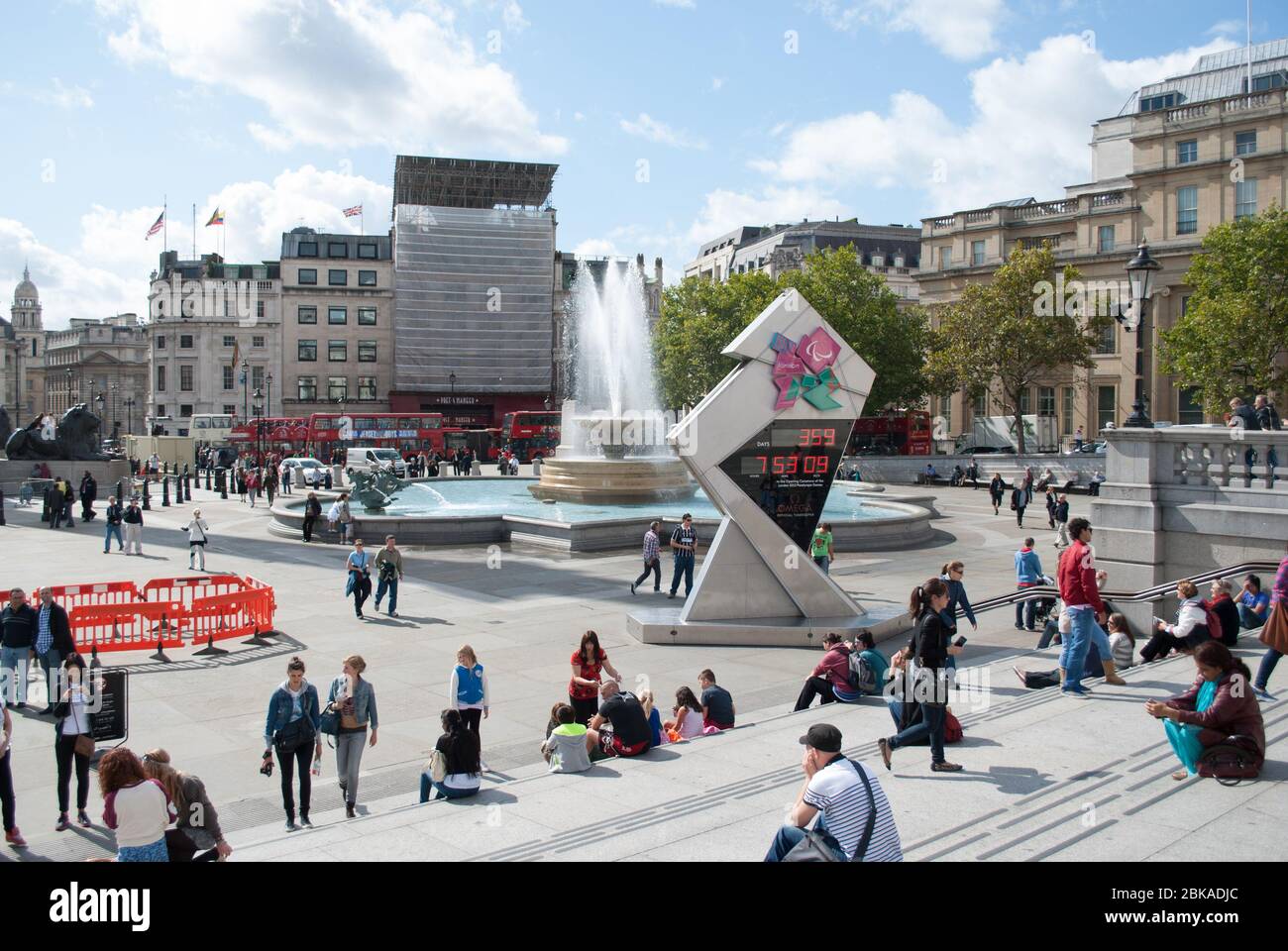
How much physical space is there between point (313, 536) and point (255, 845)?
21.8m

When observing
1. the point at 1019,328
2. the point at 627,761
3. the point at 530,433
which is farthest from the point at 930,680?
the point at 530,433

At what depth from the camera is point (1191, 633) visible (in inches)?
488

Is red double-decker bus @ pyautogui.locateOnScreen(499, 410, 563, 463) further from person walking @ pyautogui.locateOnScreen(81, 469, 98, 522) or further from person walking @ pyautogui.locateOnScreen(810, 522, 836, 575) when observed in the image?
person walking @ pyautogui.locateOnScreen(810, 522, 836, 575)

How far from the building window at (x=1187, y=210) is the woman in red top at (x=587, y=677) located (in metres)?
56.7

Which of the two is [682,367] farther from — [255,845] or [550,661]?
[255,845]

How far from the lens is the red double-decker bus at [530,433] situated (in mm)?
68625

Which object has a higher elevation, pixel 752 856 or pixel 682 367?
pixel 682 367

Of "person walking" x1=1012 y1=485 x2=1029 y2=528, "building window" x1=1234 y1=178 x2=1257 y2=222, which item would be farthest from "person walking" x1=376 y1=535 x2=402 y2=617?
"building window" x1=1234 y1=178 x2=1257 y2=222

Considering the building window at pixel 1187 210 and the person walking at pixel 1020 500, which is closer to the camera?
the person walking at pixel 1020 500

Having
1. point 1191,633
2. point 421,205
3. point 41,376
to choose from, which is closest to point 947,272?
point 421,205

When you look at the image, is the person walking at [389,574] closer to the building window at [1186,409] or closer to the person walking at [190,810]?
the person walking at [190,810]

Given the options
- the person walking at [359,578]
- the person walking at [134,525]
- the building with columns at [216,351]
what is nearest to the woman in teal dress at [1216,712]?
the person walking at [359,578]
